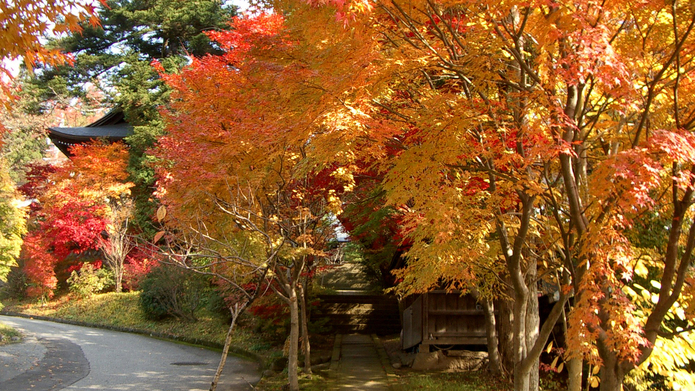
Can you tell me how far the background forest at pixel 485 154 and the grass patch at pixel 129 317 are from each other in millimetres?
3640

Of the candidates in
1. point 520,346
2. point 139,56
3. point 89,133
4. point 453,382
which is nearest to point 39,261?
point 89,133

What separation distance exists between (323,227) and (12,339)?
10.3 meters

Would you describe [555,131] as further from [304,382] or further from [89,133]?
[89,133]

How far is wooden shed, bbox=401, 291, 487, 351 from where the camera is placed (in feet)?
36.8

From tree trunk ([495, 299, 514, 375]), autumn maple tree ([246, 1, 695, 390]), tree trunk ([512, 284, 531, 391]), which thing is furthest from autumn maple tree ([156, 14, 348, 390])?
tree trunk ([495, 299, 514, 375])

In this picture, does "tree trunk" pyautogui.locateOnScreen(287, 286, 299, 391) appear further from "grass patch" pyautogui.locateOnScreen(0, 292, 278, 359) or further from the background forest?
"grass patch" pyautogui.locateOnScreen(0, 292, 278, 359)

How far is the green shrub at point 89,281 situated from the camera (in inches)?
877

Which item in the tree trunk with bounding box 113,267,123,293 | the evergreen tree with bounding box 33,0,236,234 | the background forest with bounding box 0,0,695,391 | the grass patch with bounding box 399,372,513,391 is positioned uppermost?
the evergreen tree with bounding box 33,0,236,234

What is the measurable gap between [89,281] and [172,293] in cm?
679

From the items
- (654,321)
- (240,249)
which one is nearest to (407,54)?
(654,321)

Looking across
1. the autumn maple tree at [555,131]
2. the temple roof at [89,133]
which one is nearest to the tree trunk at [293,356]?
the autumn maple tree at [555,131]

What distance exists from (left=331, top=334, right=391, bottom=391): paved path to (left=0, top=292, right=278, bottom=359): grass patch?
226 centimetres

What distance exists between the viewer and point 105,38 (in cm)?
2723

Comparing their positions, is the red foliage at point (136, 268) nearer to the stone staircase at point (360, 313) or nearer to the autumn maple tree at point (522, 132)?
the stone staircase at point (360, 313)
